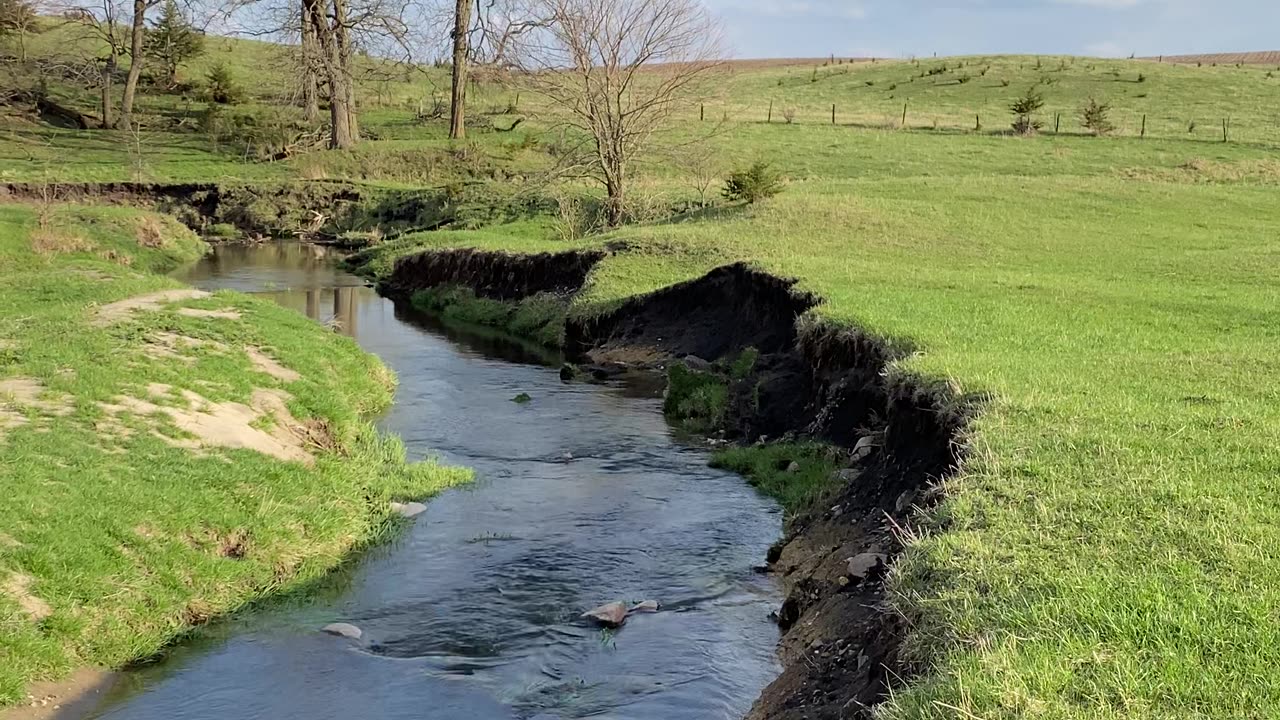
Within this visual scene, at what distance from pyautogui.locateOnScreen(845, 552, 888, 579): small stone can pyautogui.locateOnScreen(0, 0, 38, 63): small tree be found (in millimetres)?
61103

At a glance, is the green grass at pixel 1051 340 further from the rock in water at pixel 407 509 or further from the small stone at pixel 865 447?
the rock in water at pixel 407 509

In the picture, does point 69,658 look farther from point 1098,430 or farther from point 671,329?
point 671,329

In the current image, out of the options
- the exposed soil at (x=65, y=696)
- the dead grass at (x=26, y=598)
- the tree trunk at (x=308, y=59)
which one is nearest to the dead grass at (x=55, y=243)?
the tree trunk at (x=308, y=59)

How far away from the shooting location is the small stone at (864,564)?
848 centimetres

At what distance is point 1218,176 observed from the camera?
37344mm

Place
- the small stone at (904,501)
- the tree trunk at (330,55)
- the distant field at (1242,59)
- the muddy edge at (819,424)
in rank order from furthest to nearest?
the distant field at (1242,59) < the tree trunk at (330,55) < the small stone at (904,501) < the muddy edge at (819,424)

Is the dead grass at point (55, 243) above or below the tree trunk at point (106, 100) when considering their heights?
below

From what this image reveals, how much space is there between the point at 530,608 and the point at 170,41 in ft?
203

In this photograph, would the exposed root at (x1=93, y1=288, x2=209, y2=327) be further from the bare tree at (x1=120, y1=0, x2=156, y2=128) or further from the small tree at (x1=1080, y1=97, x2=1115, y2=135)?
the small tree at (x1=1080, y1=97, x2=1115, y2=135)

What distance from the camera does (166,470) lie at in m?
11.0

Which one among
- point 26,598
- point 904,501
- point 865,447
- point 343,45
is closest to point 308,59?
point 343,45

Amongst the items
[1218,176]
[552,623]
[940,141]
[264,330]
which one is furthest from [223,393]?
[940,141]

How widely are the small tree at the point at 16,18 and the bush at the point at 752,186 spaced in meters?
43.4

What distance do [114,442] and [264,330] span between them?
633cm
